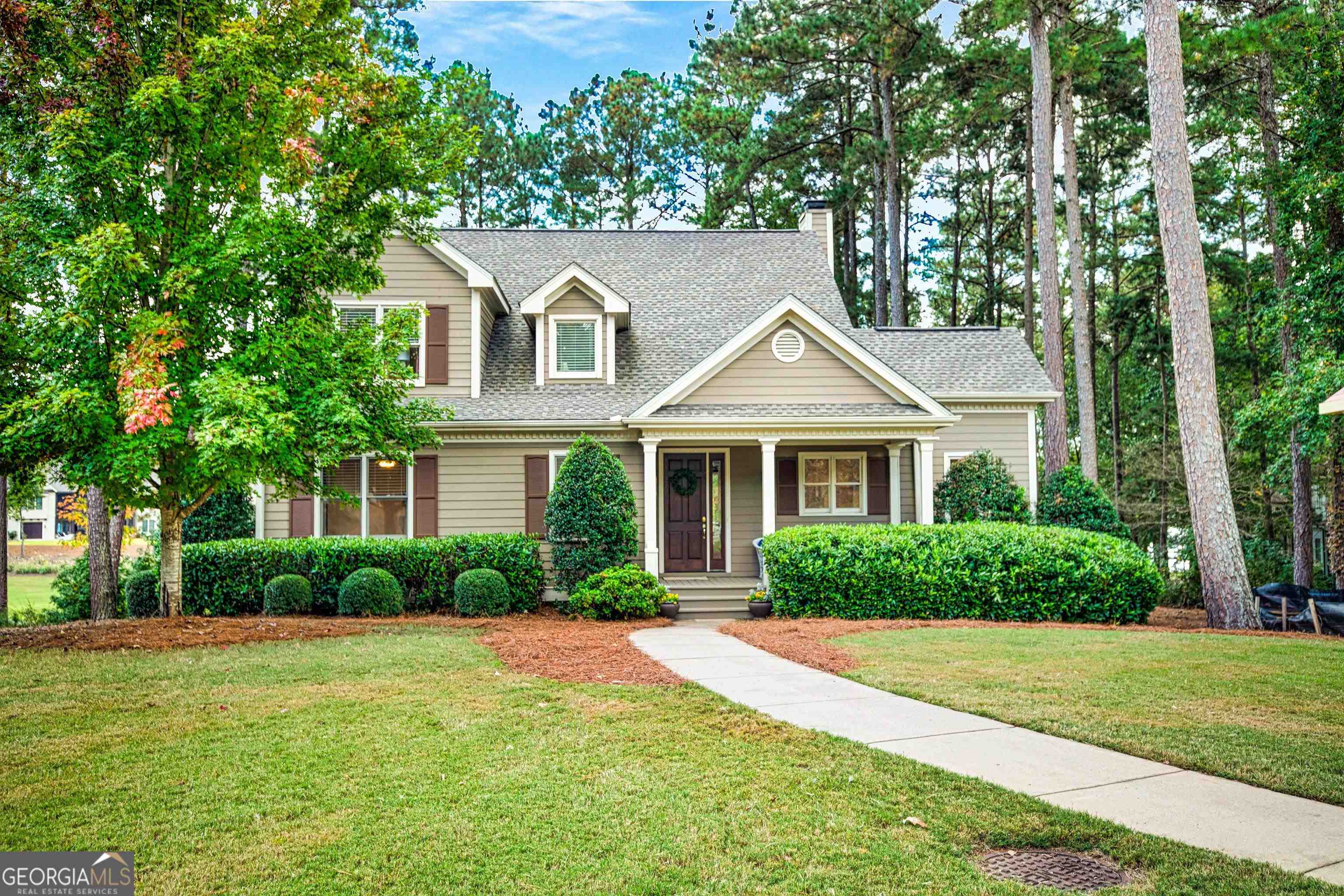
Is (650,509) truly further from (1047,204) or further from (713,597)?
(1047,204)

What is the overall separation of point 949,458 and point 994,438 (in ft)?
3.33

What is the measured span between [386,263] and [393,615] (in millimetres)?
6336

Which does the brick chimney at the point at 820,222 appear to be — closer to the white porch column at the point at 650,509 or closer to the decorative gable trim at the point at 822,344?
the decorative gable trim at the point at 822,344

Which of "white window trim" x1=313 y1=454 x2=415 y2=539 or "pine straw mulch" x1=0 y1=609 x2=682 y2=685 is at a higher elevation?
"white window trim" x1=313 y1=454 x2=415 y2=539

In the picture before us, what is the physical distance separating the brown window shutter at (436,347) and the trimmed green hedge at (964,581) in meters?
6.84

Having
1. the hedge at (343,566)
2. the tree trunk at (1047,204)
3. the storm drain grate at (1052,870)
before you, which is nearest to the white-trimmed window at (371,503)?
the hedge at (343,566)

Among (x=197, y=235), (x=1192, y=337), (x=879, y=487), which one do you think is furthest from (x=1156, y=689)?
(x=197, y=235)

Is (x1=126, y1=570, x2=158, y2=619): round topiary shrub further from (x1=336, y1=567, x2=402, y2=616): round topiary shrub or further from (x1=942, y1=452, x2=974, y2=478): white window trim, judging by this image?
(x1=942, y1=452, x2=974, y2=478): white window trim

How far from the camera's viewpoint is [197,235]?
9.44 meters

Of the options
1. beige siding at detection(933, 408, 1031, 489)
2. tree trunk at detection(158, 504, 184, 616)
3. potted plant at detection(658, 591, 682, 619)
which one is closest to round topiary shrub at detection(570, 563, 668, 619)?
potted plant at detection(658, 591, 682, 619)

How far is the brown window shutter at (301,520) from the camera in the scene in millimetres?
14617

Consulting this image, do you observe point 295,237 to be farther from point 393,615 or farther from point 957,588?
point 957,588

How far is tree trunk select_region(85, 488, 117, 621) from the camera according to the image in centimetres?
1284

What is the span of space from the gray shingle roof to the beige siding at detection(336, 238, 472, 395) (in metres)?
0.52
